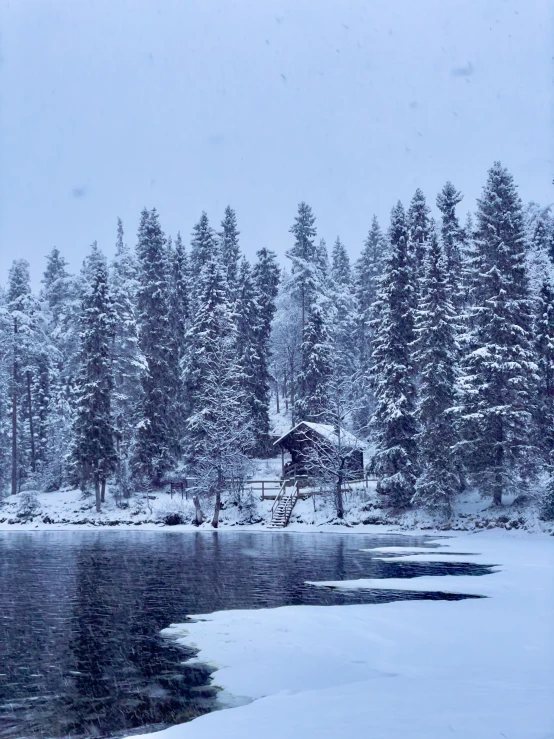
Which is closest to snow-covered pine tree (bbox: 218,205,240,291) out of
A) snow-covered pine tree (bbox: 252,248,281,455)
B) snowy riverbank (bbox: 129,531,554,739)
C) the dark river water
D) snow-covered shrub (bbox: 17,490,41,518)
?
snow-covered pine tree (bbox: 252,248,281,455)

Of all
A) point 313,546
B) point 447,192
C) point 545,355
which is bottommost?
point 313,546

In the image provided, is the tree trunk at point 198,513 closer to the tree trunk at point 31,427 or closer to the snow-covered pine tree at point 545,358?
the snow-covered pine tree at point 545,358

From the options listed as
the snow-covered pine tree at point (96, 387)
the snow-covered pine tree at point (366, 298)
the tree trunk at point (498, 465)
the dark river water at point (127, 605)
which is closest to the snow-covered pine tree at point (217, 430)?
the snow-covered pine tree at point (96, 387)

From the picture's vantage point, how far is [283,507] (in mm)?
44844

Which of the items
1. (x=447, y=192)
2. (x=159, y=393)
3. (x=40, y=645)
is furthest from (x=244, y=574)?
(x=447, y=192)

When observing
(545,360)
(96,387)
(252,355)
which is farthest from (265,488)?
(545,360)

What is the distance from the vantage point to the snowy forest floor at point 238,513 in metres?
38.4

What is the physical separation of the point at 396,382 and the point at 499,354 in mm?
8444

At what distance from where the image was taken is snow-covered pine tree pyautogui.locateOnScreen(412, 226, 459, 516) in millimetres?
38438

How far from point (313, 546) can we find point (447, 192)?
131 ft

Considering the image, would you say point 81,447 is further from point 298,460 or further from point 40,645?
point 40,645

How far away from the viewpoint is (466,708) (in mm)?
7914

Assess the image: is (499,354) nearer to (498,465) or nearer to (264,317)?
(498,465)

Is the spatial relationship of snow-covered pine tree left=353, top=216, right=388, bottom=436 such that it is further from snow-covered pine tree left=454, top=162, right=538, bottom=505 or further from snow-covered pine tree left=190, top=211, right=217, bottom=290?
snow-covered pine tree left=454, top=162, right=538, bottom=505
